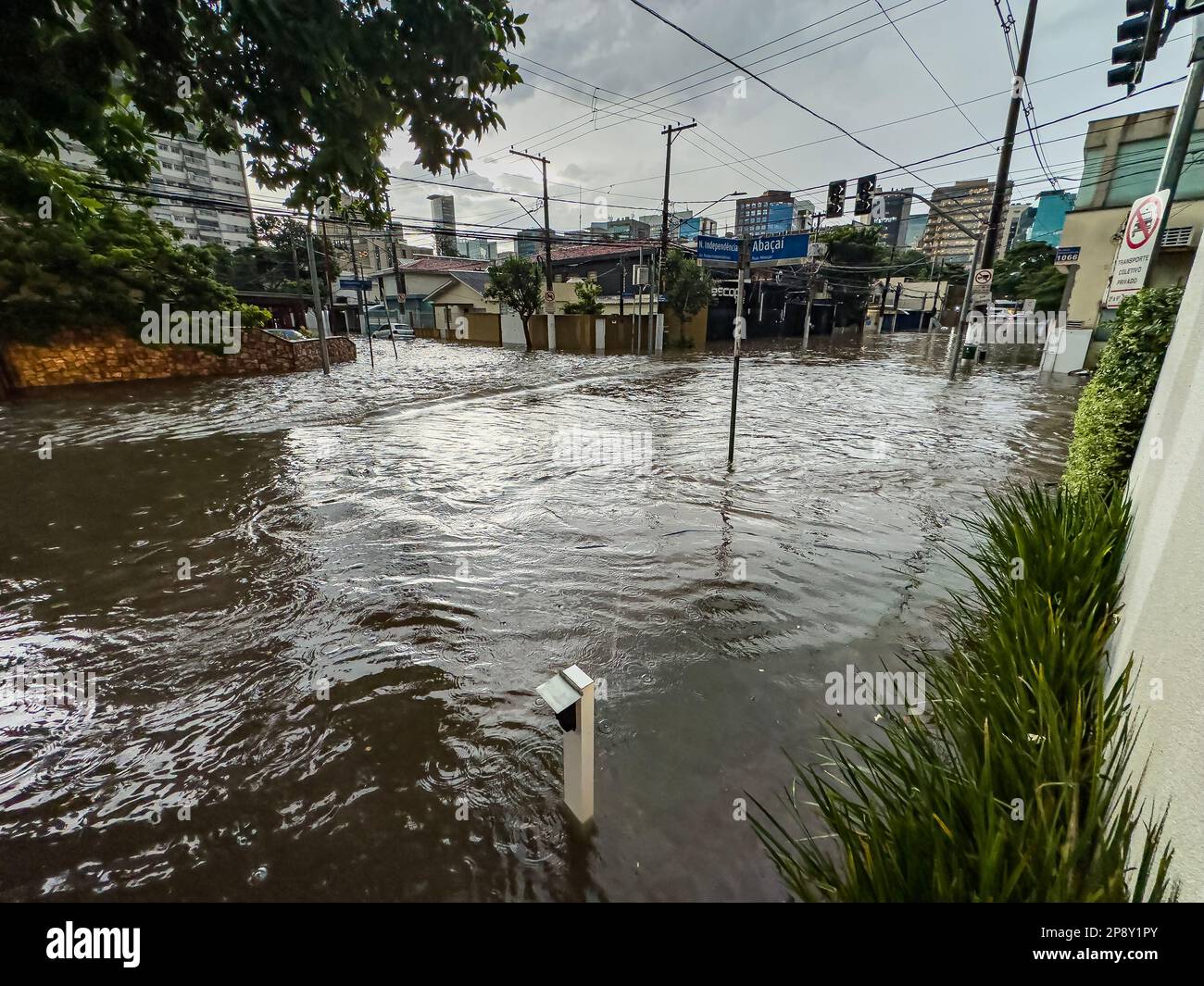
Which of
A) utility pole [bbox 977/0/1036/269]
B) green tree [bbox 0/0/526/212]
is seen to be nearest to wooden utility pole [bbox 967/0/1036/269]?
utility pole [bbox 977/0/1036/269]

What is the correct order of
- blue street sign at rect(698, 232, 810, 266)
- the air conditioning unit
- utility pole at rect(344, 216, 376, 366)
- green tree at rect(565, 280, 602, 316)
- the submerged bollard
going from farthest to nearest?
green tree at rect(565, 280, 602, 316) → utility pole at rect(344, 216, 376, 366) → the air conditioning unit → blue street sign at rect(698, 232, 810, 266) → the submerged bollard

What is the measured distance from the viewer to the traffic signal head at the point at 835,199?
1478cm

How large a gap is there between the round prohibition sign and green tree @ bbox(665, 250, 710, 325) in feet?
73.7

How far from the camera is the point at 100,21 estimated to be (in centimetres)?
246

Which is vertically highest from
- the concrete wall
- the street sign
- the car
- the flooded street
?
the street sign

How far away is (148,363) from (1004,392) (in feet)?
81.8

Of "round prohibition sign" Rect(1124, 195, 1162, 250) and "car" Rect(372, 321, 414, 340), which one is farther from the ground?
"round prohibition sign" Rect(1124, 195, 1162, 250)

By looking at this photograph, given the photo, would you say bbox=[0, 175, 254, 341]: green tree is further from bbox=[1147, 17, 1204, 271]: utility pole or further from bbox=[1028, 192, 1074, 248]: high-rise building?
bbox=[1028, 192, 1074, 248]: high-rise building

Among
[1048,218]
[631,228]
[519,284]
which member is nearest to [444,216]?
[631,228]

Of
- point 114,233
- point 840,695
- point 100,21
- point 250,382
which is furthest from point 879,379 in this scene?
point 114,233

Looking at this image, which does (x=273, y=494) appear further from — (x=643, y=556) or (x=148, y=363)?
(x=148, y=363)

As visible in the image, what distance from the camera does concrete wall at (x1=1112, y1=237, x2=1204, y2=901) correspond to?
1601 mm

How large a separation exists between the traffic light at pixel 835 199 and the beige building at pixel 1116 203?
1241 centimetres

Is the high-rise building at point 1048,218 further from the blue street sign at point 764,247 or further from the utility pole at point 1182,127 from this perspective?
the utility pole at point 1182,127
